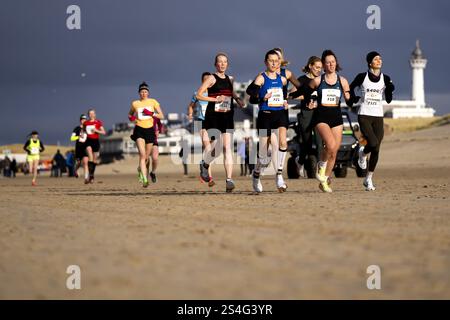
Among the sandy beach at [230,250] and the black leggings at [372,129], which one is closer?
the sandy beach at [230,250]

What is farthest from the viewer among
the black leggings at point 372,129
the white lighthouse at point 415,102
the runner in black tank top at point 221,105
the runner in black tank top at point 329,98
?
the white lighthouse at point 415,102

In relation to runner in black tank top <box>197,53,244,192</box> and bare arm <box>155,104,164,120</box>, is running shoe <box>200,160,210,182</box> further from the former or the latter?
bare arm <box>155,104,164,120</box>

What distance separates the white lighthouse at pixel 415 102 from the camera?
159m

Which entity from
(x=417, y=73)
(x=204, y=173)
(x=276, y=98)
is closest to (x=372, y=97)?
(x=276, y=98)

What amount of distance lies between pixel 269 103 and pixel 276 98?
14cm

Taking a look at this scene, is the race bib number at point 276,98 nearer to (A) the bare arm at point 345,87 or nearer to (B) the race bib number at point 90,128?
(A) the bare arm at point 345,87

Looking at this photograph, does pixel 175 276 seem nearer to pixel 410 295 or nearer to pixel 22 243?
pixel 410 295

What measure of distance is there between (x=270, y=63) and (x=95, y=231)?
6704 mm

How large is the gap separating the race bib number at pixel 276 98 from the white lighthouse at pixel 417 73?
170m

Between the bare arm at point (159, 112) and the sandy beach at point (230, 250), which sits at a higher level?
the bare arm at point (159, 112)

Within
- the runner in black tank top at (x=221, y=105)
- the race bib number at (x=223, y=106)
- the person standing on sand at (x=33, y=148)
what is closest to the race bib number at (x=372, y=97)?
the runner in black tank top at (x=221, y=105)

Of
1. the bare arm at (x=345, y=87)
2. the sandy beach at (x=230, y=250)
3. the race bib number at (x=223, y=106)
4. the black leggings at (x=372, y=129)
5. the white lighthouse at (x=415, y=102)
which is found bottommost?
the sandy beach at (x=230, y=250)
